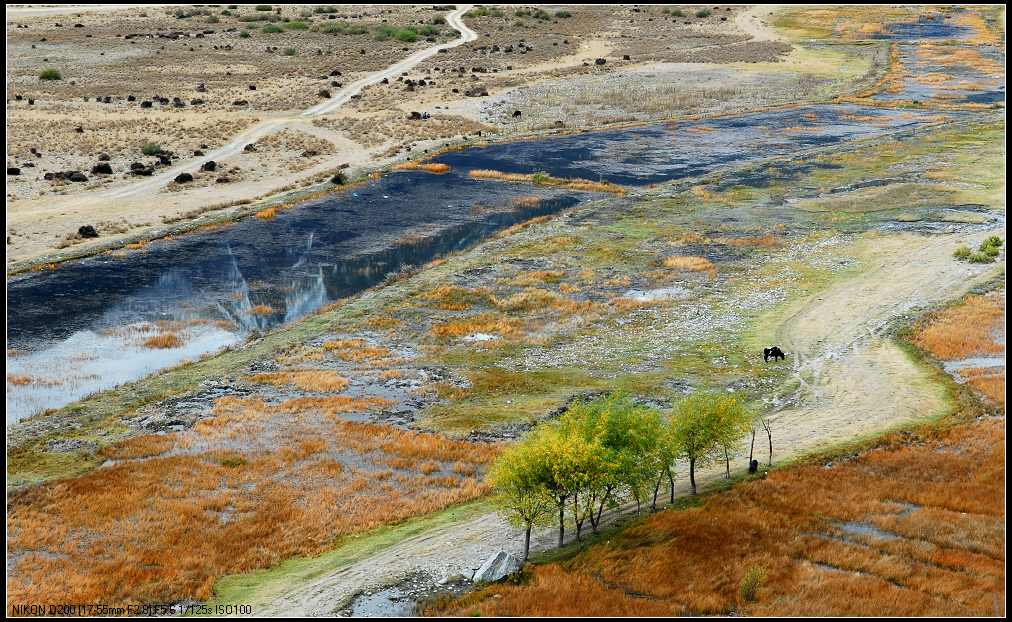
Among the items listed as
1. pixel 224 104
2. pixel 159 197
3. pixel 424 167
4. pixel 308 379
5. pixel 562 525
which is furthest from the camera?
pixel 224 104

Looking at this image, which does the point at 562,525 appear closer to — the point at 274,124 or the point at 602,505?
the point at 602,505

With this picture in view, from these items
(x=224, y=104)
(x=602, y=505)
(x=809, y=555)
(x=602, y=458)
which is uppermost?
(x=224, y=104)

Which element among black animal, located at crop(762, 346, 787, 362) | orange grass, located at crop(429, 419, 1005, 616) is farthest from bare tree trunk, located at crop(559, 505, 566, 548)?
black animal, located at crop(762, 346, 787, 362)

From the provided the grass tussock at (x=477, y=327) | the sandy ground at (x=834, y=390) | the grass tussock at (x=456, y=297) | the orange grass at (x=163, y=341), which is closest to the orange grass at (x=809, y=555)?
the sandy ground at (x=834, y=390)

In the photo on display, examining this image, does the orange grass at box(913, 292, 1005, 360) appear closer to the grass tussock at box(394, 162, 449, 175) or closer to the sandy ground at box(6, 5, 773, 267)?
the grass tussock at box(394, 162, 449, 175)

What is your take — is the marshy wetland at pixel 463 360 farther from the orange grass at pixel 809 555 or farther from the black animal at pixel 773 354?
the black animal at pixel 773 354

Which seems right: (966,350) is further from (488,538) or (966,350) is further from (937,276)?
(488,538)

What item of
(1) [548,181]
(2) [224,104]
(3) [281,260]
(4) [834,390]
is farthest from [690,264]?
(2) [224,104]
